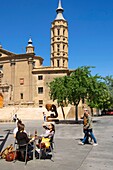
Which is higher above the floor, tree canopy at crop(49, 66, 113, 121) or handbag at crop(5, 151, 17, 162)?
tree canopy at crop(49, 66, 113, 121)

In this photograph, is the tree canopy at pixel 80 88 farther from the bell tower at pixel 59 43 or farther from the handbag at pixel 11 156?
the bell tower at pixel 59 43

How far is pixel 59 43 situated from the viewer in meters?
68.6

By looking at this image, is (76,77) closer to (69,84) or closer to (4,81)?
(69,84)

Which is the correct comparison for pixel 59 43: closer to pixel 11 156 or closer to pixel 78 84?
pixel 78 84

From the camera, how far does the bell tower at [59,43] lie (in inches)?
2687

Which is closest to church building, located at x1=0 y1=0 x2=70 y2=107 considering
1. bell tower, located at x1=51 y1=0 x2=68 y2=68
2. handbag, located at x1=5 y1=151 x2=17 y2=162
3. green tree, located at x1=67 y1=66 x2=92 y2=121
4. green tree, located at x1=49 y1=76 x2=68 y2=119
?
bell tower, located at x1=51 y1=0 x2=68 y2=68

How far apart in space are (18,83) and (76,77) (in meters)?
30.9

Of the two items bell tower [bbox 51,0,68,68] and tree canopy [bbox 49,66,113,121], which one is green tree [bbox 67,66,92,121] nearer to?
tree canopy [bbox 49,66,113,121]

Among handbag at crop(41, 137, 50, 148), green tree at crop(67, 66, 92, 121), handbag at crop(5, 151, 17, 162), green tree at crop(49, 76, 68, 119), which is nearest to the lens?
handbag at crop(5, 151, 17, 162)

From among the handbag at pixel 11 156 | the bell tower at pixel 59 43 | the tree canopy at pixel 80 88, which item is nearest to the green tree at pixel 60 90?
the tree canopy at pixel 80 88

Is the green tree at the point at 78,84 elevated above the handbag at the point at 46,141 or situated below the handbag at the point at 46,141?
above

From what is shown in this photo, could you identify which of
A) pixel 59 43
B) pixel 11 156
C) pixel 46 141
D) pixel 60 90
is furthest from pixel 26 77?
pixel 11 156

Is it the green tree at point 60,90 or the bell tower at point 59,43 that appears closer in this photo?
the green tree at point 60,90

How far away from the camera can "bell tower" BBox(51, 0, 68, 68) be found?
224ft
